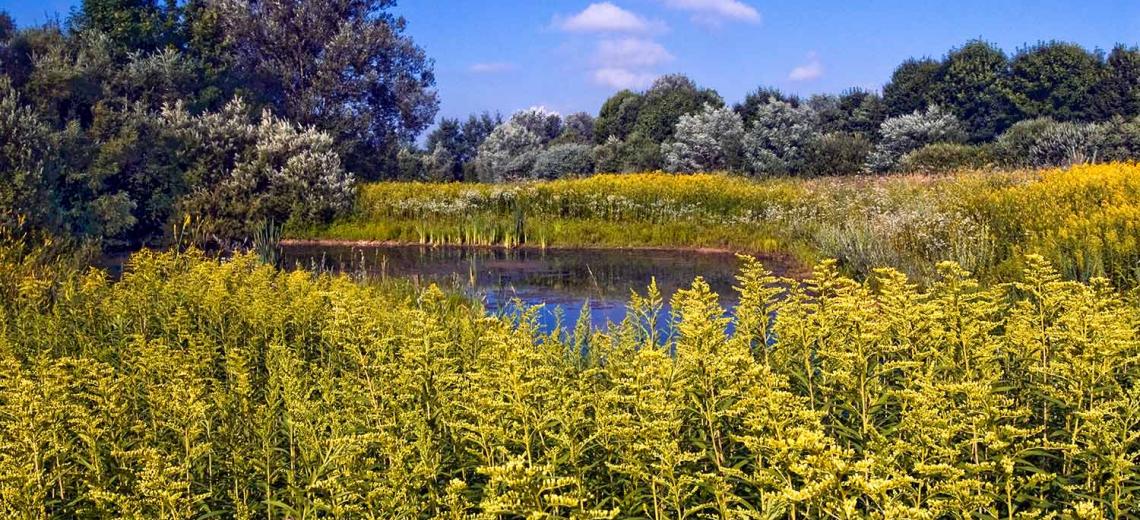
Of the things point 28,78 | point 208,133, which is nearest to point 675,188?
point 208,133

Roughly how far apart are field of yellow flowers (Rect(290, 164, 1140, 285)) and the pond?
1042 millimetres

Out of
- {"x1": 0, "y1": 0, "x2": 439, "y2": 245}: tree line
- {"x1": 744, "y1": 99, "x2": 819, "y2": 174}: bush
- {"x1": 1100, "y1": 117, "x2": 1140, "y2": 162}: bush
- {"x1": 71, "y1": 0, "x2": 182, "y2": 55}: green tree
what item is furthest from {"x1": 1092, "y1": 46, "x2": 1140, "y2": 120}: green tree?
{"x1": 71, "y1": 0, "x2": 182, "y2": 55}: green tree

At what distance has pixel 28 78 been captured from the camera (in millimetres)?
18453

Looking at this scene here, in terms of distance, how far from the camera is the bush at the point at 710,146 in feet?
135

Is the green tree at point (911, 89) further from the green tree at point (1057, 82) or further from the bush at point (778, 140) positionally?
the bush at point (778, 140)

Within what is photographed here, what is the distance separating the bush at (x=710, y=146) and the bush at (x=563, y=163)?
4.19m

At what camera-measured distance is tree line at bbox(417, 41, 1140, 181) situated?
37.2 meters

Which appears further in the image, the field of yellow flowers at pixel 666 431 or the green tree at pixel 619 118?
the green tree at pixel 619 118

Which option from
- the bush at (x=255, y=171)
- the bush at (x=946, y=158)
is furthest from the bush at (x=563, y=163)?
the bush at (x=255, y=171)

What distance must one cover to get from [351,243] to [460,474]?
68.0ft

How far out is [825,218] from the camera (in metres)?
19.6

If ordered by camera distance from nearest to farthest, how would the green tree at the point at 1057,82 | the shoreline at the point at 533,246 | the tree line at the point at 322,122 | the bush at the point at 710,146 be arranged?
the tree line at the point at 322,122 < the shoreline at the point at 533,246 < the bush at the point at 710,146 < the green tree at the point at 1057,82

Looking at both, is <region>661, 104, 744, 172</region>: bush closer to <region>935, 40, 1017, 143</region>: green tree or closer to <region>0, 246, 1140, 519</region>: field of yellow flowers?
<region>935, 40, 1017, 143</region>: green tree

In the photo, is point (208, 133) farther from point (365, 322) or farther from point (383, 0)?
point (365, 322)
